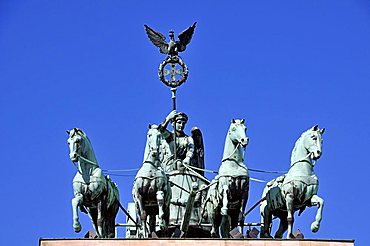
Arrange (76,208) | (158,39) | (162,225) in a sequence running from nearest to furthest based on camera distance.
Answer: (76,208) < (162,225) < (158,39)

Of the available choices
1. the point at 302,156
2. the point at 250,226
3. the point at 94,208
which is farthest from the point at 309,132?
the point at 94,208

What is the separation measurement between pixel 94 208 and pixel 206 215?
3.68m

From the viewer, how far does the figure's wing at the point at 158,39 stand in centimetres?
3725

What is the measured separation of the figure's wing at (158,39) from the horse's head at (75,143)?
6.48 m

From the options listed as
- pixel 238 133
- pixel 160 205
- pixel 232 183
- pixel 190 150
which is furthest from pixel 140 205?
pixel 190 150

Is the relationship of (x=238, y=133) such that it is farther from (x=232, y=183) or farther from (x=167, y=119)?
(x=167, y=119)

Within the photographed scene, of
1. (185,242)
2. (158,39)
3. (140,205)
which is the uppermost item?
(158,39)

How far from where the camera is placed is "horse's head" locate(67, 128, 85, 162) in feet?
102

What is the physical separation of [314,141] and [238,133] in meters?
1.75

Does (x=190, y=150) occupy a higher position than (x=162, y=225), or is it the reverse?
(x=190, y=150)

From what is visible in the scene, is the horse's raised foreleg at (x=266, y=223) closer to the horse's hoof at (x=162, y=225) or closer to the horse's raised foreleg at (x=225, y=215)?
the horse's raised foreleg at (x=225, y=215)

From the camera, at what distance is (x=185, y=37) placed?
3731 centimetres

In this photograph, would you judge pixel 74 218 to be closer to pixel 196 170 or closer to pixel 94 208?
pixel 94 208

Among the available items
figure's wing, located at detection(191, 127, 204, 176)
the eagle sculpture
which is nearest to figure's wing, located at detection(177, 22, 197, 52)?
the eagle sculpture
